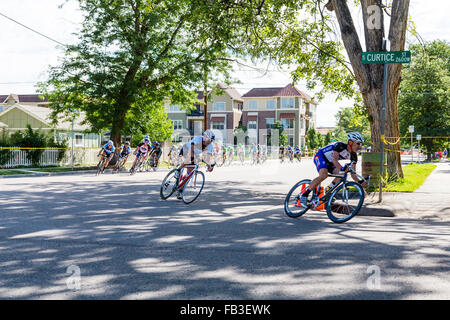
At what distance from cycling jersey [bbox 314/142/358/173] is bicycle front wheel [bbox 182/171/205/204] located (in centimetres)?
332

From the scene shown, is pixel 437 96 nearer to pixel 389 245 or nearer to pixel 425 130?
pixel 425 130

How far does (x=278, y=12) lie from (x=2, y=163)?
57.8 feet

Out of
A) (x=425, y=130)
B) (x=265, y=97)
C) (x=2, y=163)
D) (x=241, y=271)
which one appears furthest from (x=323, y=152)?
(x=265, y=97)

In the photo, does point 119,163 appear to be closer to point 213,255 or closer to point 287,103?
point 213,255

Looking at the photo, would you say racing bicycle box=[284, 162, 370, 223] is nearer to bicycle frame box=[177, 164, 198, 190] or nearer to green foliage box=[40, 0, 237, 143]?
bicycle frame box=[177, 164, 198, 190]

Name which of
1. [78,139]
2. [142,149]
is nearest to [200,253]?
[142,149]

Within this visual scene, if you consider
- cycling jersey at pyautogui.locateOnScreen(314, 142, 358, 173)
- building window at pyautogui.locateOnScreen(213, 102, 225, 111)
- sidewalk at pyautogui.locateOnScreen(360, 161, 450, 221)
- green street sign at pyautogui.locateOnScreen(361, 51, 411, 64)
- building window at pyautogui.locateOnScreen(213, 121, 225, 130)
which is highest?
building window at pyautogui.locateOnScreen(213, 102, 225, 111)

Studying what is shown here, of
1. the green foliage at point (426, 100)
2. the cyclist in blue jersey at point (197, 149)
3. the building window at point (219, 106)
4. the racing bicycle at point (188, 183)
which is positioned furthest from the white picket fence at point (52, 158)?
the building window at point (219, 106)

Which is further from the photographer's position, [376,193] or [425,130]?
[425,130]

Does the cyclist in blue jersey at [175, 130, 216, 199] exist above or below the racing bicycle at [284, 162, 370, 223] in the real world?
above

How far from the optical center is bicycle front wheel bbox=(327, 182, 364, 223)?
8195 mm

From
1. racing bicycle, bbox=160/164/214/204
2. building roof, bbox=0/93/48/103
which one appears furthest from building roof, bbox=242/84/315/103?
racing bicycle, bbox=160/164/214/204

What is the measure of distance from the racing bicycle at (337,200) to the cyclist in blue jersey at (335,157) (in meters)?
0.09

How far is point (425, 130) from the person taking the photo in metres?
48.8
